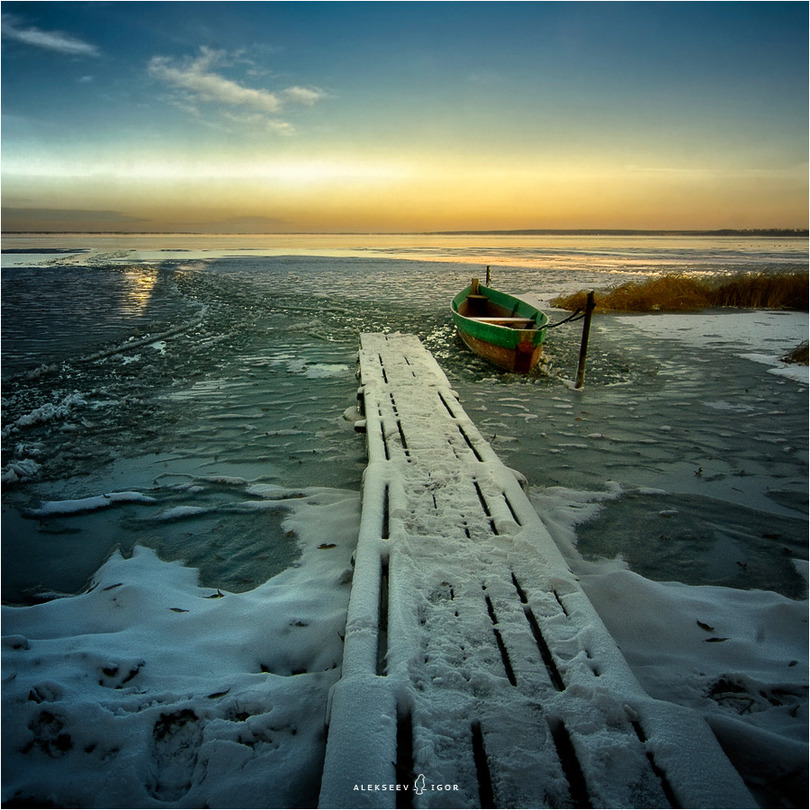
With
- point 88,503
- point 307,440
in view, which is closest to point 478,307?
point 307,440

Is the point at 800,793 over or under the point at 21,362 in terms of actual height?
under

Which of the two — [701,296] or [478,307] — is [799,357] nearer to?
[478,307]

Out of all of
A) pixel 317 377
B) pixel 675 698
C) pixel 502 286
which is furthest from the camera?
pixel 502 286

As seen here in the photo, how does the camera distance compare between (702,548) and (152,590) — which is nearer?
(152,590)

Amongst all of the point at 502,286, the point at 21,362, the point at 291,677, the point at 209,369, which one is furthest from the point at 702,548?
the point at 502,286

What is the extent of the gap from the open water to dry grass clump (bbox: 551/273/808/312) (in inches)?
138

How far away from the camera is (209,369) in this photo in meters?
10.1

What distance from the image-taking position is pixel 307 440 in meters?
6.83

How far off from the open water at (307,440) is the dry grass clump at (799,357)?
2.39 ft

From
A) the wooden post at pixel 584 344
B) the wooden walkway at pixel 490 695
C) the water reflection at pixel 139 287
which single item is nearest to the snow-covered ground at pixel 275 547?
the wooden post at pixel 584 344

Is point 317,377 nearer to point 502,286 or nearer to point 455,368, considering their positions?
point 455,368

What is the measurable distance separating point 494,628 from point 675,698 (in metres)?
1.12

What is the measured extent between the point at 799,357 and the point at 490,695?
1171 cm

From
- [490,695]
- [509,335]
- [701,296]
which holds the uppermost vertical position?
[701,296]
